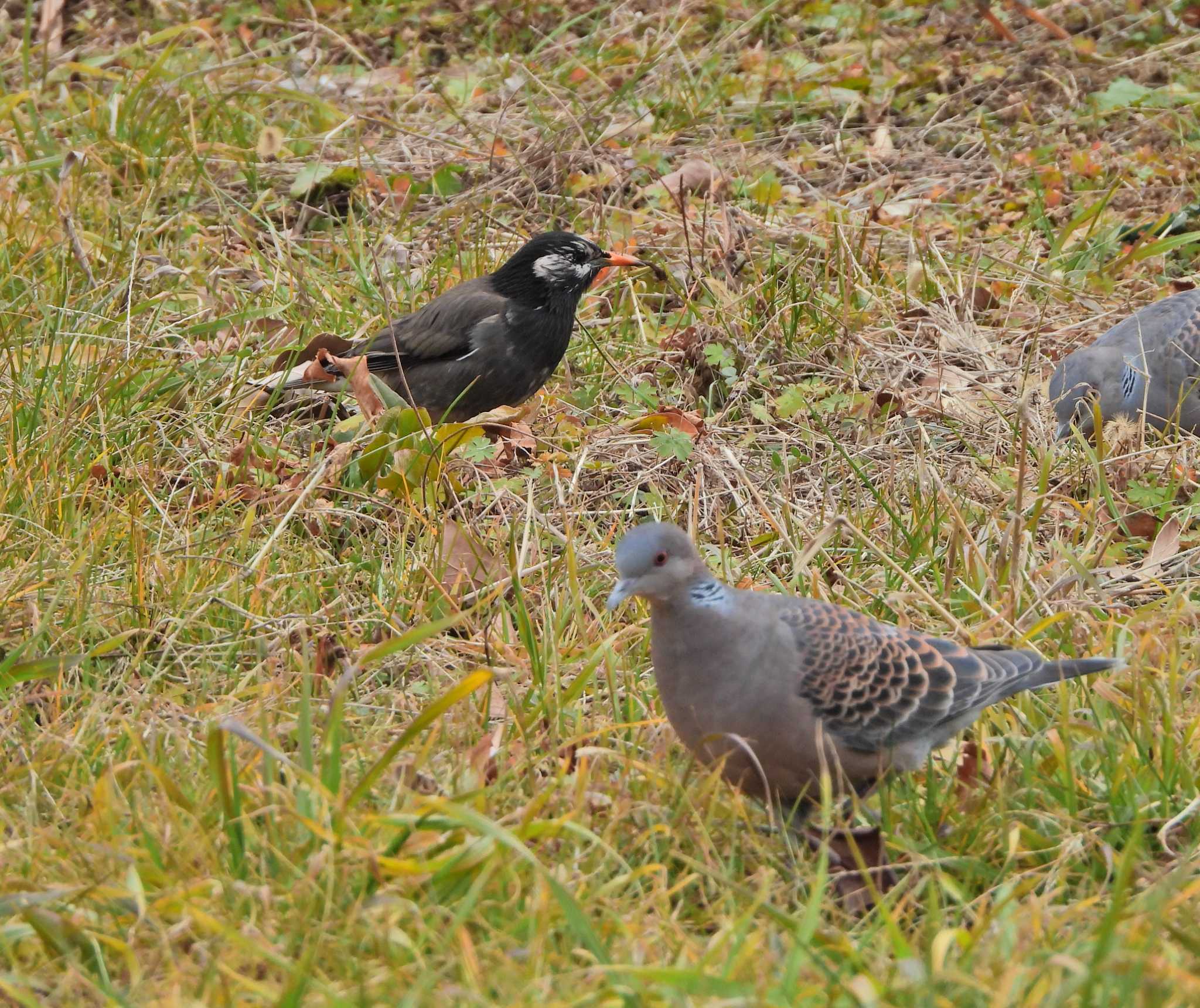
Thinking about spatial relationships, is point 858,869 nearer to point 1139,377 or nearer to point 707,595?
point 707,595

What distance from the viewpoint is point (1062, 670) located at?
3393 mm

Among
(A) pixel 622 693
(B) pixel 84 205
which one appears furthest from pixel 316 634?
(B) pixel 84 205

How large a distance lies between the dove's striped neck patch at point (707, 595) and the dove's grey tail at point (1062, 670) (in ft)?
2.38

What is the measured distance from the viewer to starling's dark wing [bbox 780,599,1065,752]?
10.8 ft

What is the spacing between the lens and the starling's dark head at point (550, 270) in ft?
18.4

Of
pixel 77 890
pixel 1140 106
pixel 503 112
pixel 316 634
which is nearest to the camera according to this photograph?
pixel 77 890

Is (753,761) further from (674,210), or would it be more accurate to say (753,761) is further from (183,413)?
(674,210)

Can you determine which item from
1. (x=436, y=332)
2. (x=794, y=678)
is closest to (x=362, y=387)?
(x=436, y=332)

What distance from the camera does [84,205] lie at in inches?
251

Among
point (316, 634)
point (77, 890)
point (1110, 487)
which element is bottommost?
point (1110, 487)

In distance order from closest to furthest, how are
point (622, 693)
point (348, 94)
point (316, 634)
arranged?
point (622, 693) < point (316, 634) < point (348, 94)

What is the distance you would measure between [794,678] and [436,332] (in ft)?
8.95

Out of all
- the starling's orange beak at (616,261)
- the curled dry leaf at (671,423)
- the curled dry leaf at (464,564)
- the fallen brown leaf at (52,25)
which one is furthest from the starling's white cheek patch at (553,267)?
the fallen brown leaf at (52,25)

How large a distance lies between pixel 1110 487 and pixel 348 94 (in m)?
4.87
